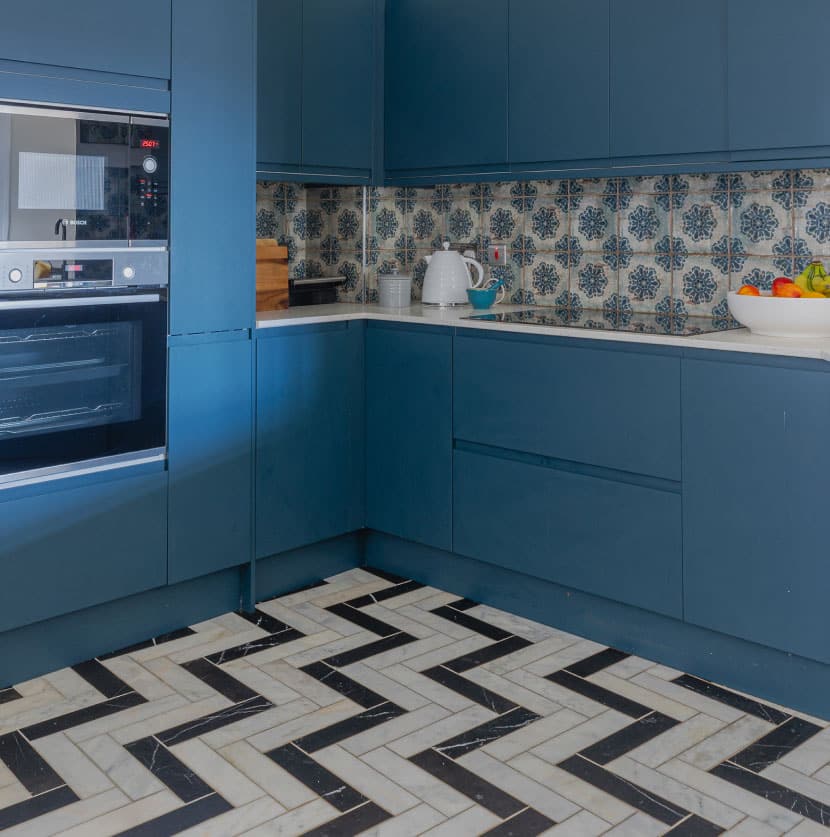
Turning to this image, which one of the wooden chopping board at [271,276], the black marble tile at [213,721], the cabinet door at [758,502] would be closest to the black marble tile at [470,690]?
the black marble tile at [213,721]

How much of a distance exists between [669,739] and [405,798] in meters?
0.68

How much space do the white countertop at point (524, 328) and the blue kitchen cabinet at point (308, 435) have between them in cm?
4

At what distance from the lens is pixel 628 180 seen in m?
3.61

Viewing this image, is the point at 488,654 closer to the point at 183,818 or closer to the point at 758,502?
the point at 758,502

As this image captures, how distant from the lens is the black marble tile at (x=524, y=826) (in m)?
2.15

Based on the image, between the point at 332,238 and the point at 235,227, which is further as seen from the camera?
the point at 332,238

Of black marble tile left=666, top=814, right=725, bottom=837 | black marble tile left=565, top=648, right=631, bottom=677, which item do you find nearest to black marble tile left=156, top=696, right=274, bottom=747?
black marble tile left=565, top=648, right=631, bottom=677

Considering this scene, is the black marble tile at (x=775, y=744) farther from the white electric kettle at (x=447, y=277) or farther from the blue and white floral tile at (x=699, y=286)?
the white electric kettle at (x=447, y=277)

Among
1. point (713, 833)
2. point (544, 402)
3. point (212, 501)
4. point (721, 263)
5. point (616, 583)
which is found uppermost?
point (721, 263)

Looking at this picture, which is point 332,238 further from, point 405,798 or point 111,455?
point 405,798

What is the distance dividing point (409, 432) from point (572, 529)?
0.72m

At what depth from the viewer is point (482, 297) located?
381cm

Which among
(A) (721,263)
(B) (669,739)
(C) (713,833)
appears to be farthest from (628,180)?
(C) (713,833)

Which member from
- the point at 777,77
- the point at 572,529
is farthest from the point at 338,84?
the point at 572,529
